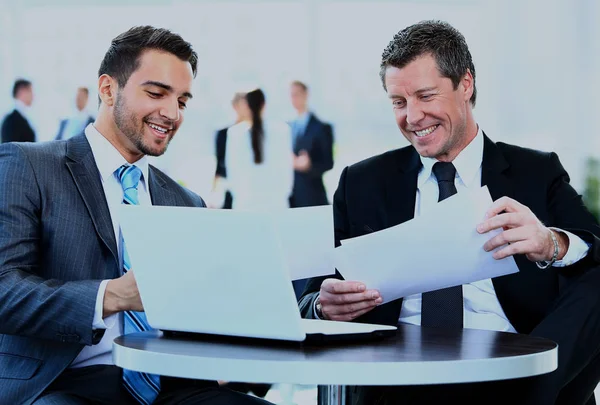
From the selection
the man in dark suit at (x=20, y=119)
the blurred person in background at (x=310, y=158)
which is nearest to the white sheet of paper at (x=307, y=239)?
the blurred person in background at (x=310, y=158)

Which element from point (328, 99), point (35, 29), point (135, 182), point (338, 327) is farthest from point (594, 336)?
point (35, 29)

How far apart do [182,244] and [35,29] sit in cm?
807

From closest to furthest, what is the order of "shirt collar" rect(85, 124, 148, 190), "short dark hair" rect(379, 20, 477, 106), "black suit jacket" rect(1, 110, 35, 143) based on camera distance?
"shirt collar" rect(85, 124, 148, 190) → "short dark hair" rect(379, 20, 477, 106) → "black suit jacket" rect(1, 110, 35, 143)

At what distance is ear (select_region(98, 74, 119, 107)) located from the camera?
2320 millimetres

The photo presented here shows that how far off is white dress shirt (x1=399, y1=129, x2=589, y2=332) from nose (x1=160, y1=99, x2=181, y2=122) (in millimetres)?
646

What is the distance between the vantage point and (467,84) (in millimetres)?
2492

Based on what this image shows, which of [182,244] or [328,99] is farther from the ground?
[328,99]

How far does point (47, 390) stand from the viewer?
190cm

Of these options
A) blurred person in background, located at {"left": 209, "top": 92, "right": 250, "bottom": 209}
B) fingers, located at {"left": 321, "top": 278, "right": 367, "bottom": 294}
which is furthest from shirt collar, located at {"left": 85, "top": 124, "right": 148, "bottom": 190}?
blurred person in background, located at {"left": 209, "top": 92, "right": 250, "bottom": 209}

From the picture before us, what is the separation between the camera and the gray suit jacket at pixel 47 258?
1.84 m

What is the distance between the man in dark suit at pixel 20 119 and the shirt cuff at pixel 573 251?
5.94 metres

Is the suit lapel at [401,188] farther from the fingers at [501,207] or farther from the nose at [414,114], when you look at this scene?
the fingers at [501,207]

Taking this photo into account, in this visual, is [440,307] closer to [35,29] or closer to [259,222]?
[259,222]

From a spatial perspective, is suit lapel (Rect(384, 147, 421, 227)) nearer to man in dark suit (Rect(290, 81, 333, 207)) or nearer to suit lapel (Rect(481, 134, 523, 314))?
suit lapel (Rect(481, 134, 523, 314))
